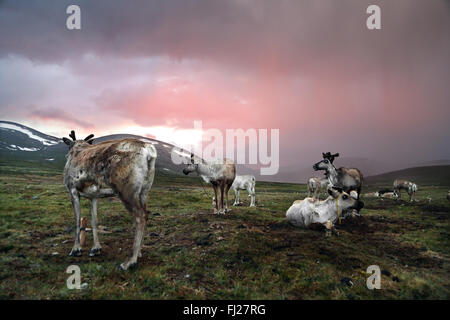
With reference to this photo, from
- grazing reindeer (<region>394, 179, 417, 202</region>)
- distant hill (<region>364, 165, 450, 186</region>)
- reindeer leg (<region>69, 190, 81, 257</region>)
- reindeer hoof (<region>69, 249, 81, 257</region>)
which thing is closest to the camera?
reindeer leg (<region>69, 190, 81, 257</region>)

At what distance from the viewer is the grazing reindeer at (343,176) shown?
56.3ft

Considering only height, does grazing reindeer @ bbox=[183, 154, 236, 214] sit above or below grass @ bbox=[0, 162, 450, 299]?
above

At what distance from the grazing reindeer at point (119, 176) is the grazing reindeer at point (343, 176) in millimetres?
14377

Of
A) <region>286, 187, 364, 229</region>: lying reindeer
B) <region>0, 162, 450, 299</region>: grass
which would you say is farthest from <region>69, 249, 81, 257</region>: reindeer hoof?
<region>286, 187, 364, 229</region>: lying reindeer

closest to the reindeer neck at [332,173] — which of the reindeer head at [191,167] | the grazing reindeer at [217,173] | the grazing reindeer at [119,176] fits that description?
the grazing reindeer at [217,173]

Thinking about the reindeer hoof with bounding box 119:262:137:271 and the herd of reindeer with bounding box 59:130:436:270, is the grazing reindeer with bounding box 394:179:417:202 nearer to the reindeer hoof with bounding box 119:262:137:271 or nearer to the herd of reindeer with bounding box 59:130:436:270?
the herd of reindeer with bounding box 59:130:436:270

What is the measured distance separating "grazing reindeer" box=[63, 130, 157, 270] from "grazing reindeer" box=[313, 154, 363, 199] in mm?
14377

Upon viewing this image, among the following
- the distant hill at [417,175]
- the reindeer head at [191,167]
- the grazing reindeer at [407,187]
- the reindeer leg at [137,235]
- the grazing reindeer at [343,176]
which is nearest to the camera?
the reindeer leg at [137,235]

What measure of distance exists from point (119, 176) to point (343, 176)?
16.3m

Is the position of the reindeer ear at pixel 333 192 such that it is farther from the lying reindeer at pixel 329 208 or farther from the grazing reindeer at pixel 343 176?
the grazing reindeer at pixel 343 176

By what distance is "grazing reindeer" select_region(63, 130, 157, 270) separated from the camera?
711 cm

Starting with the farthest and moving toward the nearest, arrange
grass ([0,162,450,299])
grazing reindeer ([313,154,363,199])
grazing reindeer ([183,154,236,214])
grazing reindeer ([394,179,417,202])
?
grazing reindeer ([394,179,417,202]) < grazing reindeer ([313,154,363,199]) < grazing reindeer ([183,154,236,214]) < grass ([0,162,450,299])

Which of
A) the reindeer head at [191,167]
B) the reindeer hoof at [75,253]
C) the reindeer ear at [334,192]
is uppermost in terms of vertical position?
the reindeer head at [191,167]
